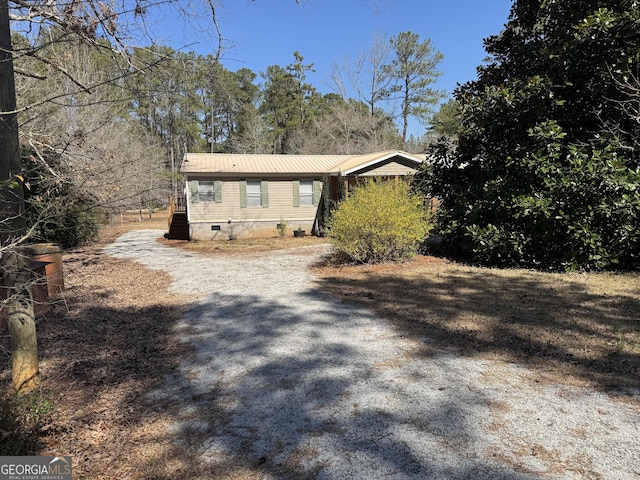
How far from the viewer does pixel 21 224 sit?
2.86 meters

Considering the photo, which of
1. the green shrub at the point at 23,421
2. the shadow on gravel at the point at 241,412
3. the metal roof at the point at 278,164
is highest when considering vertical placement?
the metal roof at the point at 278,164

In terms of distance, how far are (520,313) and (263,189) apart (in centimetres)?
1194

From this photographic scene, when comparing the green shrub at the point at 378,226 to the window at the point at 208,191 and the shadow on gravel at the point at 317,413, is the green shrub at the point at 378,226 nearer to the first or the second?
the shadow on gravel at the point at 317,413

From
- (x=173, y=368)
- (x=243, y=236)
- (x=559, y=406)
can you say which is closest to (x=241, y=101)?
(x=173, y=368)

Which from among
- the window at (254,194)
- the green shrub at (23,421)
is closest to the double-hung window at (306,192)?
the window at (254,194)

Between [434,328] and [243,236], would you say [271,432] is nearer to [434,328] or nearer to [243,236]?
[434,328]

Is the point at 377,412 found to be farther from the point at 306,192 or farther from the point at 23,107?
the point at 306,192

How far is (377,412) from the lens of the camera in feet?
8.79

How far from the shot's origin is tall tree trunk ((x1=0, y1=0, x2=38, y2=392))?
265cm

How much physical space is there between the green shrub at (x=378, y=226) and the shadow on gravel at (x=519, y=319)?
1.21m

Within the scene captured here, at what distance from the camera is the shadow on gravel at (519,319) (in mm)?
Result: 3393

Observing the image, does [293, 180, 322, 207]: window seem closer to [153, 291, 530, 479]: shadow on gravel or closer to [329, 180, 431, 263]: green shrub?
[329, 180, 431, 263]: green shrub

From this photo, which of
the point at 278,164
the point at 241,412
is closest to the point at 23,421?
the point at 241,412

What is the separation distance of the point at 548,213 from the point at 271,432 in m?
6.45
